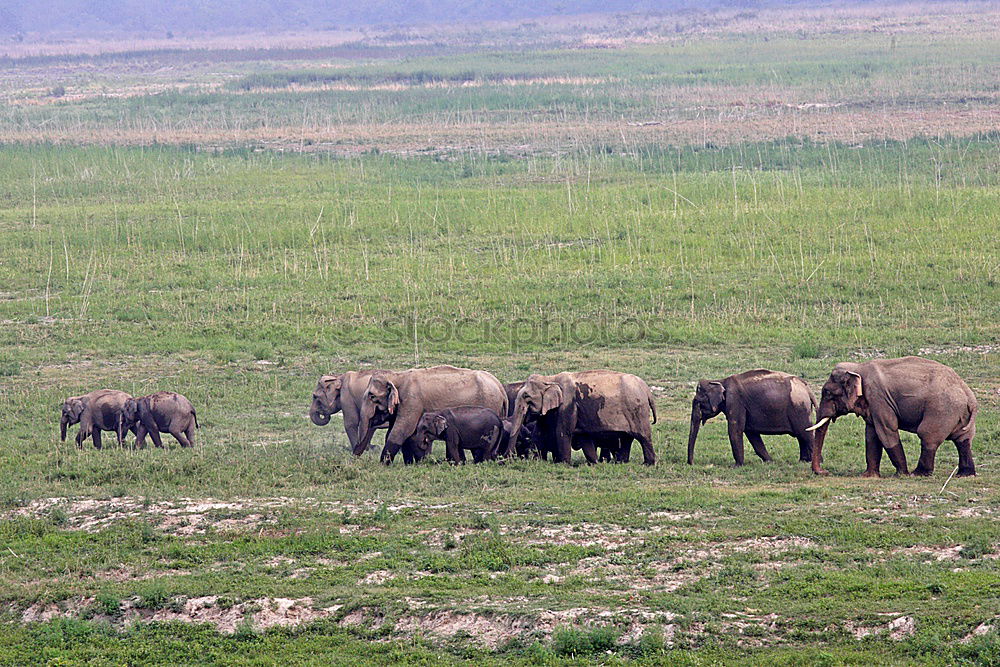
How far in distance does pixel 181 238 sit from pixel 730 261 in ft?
47.3

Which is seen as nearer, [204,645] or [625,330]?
[204,645]

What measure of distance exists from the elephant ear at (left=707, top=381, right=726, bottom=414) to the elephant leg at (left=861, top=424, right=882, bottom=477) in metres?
2.08

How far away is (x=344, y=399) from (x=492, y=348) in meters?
7.27

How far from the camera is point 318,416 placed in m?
20.1

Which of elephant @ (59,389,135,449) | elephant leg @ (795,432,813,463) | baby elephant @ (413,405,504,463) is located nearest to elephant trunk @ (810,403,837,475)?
elephant leg @ (795,432,813,463)

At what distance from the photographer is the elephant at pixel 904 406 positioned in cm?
1608

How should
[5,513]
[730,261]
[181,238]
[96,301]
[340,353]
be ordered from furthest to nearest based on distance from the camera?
[181,238] < [730,261] < [96,301] < [340,353] < [5,513]

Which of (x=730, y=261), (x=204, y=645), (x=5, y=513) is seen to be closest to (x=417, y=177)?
(x=730, y=261)

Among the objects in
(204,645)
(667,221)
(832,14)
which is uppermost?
(832,14)

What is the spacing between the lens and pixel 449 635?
37.1 ft

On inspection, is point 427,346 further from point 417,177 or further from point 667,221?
point 417,177

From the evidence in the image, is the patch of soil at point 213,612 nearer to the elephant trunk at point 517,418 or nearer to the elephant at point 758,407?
the elephant trunk at point 517,418

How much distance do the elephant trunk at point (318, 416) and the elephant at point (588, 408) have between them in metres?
3.46

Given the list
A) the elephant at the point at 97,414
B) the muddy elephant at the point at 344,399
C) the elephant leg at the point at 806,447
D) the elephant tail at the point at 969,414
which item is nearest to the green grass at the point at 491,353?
the elephant leg at the point at 806,447
